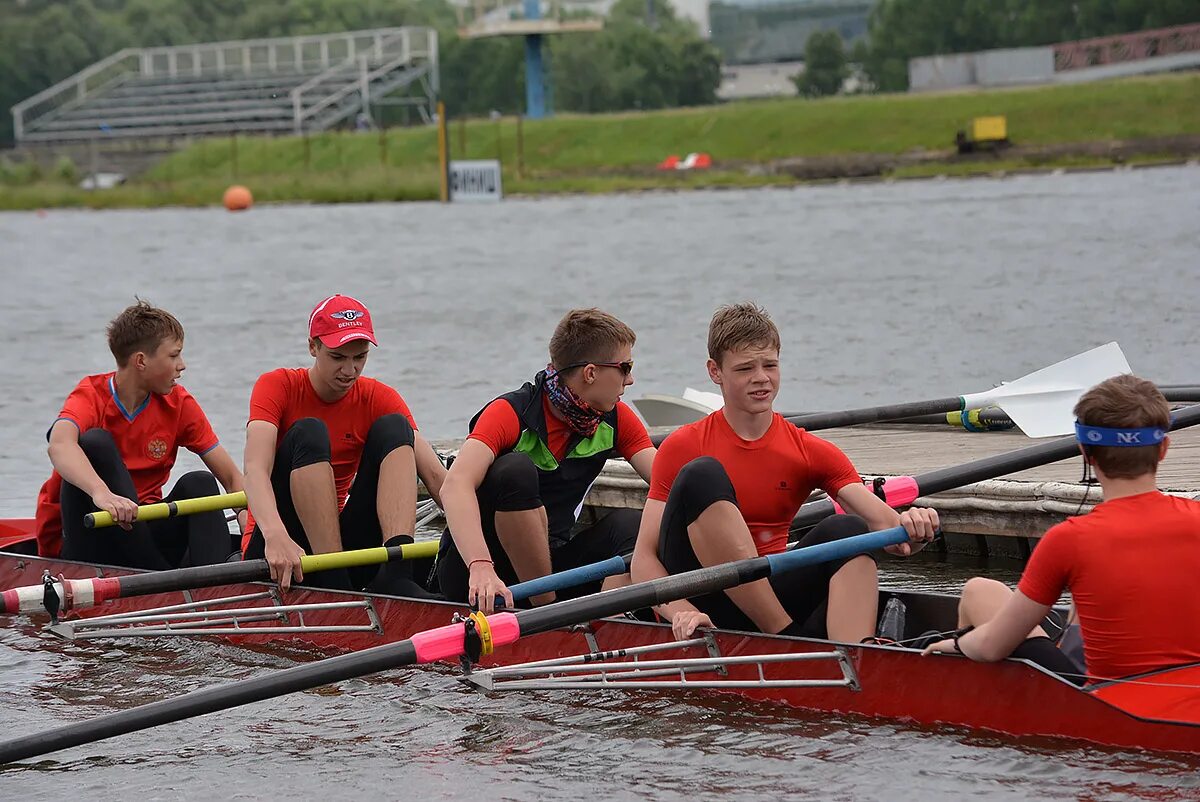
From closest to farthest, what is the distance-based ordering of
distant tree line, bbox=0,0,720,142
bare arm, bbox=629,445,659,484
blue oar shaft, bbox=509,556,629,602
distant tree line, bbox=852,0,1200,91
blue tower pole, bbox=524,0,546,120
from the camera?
1. blue oar shaft, bbox=509,556,629,602
2. bare arm, bbox=629,445,659,484
3. distant tree line, bbox=852,0,1200,91
4. blue tower pole, bbox=524,0,546,120
5. distant tree line, bbox=0,0,720,142

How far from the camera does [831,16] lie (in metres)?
157

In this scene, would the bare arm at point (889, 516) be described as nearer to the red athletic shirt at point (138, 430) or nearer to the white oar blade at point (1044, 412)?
the red athletic shirt at point (138, 430)

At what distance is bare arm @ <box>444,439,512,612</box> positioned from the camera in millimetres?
6203

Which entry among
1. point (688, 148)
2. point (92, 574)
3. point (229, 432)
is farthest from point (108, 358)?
point (688, 148)

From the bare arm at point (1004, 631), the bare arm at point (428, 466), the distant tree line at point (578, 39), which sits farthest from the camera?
the distant tree line at point (578, 39)

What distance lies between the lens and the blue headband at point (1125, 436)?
4820 millimetres

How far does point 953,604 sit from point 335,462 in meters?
2.78

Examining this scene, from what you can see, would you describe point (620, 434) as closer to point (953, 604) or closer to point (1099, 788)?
point (953, 604)

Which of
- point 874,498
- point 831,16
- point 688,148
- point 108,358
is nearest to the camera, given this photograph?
point 874,498

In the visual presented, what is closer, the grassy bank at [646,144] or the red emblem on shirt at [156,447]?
the red emblem on shirt at [156,447]

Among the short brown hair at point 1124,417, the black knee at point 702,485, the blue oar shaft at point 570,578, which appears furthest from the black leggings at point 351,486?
the short brown hair at point 1124,417

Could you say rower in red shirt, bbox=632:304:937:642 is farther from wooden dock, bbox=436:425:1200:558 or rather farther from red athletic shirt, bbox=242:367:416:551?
wooden dock, bbox=436:425:1200:558

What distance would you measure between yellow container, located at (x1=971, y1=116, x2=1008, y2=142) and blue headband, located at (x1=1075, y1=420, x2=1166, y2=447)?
5157 centimetres

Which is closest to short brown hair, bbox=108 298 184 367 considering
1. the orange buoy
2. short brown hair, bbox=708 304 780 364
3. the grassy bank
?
short brown hair, bbox=708 304 780 364
